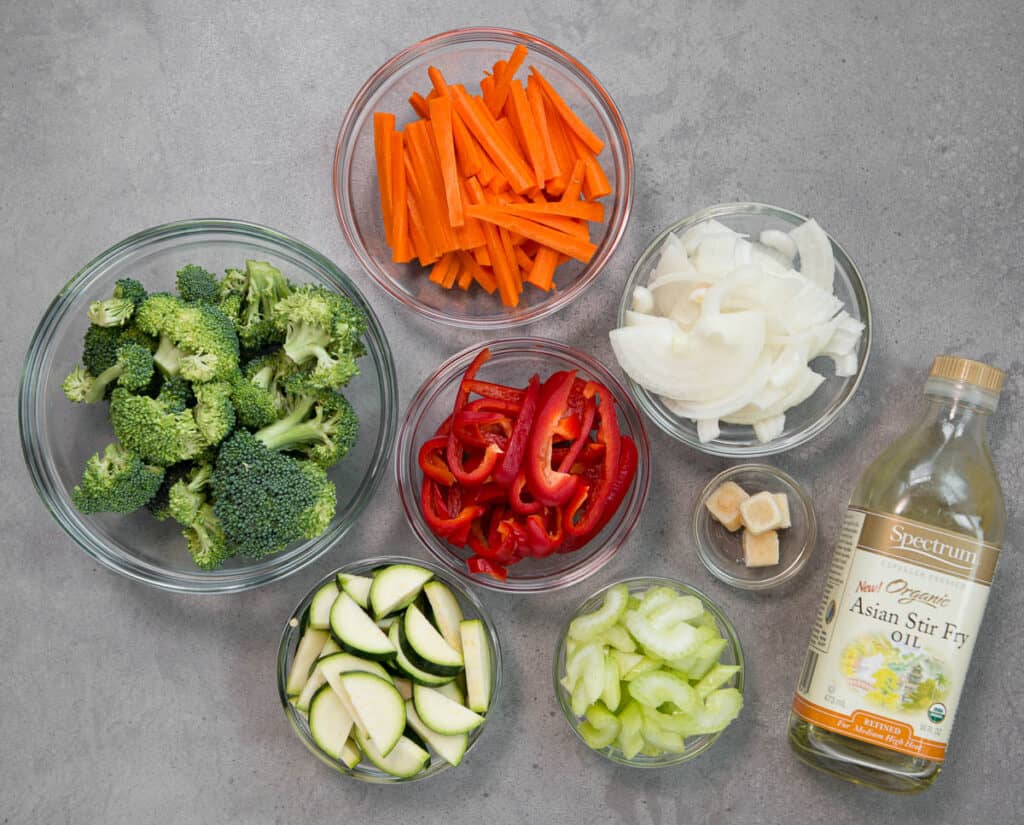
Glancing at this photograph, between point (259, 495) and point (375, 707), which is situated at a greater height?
point (259, 495)

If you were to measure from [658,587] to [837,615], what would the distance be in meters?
0.40

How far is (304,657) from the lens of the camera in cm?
188

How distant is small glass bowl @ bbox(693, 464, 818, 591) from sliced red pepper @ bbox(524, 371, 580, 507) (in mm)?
413

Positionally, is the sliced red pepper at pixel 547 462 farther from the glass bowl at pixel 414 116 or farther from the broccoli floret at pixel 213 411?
the broccoli floret at pixel 213 411

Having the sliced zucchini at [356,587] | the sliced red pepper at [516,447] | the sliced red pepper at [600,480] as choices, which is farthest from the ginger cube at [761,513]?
the sliced zucchini at [356,587]

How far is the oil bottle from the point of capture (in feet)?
5.42

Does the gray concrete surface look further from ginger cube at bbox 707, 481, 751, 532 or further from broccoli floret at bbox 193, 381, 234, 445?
broccoli floret at bbox 193, 381, 234, 445

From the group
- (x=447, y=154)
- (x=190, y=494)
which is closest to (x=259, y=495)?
(x=190, y=494)

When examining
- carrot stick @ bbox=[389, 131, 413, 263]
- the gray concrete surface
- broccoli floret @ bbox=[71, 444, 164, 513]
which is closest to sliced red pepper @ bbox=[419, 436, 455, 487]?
the gray concrete surface

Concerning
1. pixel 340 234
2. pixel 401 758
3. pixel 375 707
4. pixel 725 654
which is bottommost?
pixel 401 758

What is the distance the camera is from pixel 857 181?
2.02m

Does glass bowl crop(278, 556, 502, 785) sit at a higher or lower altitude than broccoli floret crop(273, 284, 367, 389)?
lower

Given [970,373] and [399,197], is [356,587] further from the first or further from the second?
[970,373]

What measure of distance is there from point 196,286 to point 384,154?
51cm
